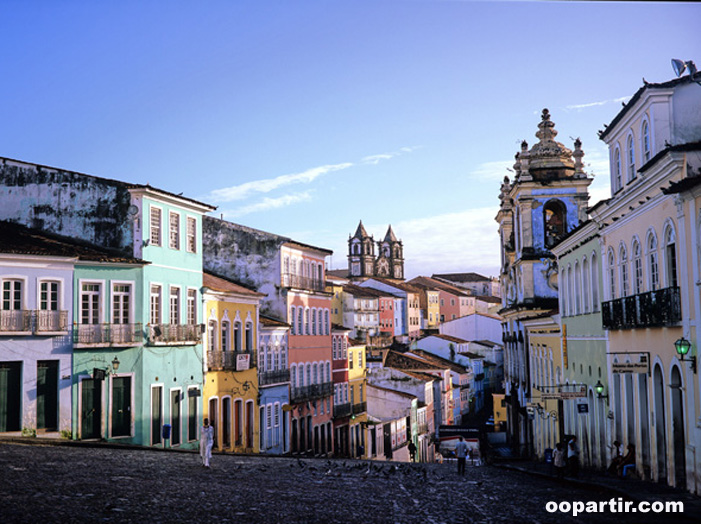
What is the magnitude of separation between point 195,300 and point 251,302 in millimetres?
6361

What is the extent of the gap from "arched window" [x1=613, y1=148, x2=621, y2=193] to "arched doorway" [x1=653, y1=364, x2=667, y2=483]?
6.64 meters

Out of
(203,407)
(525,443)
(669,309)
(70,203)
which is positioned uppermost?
(70,203)

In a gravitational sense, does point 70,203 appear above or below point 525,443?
above

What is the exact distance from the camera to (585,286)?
32.9m

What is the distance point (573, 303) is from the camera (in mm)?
35344

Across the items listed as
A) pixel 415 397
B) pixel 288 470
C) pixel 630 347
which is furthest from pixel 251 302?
pixel 415 397

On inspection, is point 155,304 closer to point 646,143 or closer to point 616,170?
point 616,170

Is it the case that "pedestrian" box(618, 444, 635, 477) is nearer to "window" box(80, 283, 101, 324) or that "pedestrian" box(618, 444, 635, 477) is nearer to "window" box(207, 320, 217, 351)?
"window" box(80, 283, 101, 324)

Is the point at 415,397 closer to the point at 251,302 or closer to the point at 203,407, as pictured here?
the point at 251,302

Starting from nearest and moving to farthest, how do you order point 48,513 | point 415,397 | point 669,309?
point 48,513
point 669,309
point 415,397

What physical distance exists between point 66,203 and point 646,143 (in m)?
21.5

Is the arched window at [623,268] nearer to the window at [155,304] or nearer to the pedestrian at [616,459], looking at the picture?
the pedestrian at [616,459]

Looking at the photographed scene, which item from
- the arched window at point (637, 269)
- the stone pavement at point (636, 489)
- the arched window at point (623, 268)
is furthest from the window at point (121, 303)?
the arched window at point (637, 269)

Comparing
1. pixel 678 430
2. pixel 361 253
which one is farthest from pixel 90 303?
pixel 361 253
